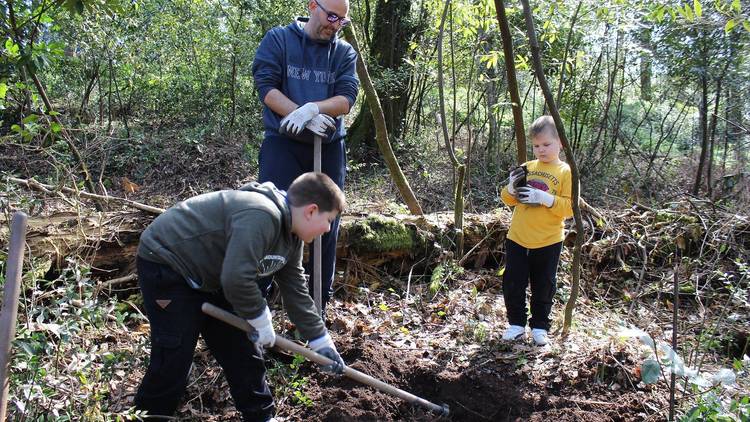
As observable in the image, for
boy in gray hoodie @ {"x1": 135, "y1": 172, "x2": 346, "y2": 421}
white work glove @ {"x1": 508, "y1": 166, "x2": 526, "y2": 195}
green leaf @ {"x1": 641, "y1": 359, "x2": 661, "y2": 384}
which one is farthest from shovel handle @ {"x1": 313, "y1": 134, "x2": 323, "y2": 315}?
green leaf @ {"x1": 641, "y1": 359, "x2": 661, "y2": 384}

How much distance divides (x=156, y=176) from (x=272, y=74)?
233 inches

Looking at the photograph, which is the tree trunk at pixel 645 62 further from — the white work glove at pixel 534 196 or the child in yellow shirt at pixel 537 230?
the white work glove at pixel 534 196

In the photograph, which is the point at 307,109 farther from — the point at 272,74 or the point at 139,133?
the point at 139,133

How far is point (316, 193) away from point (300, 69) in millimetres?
1365

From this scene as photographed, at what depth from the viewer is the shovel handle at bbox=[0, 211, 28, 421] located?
2.06 m

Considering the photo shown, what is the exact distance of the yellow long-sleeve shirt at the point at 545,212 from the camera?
13.0 ft

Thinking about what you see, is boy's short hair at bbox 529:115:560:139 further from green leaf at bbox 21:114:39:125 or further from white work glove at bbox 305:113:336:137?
green leaf at bbox 21:114:39:125

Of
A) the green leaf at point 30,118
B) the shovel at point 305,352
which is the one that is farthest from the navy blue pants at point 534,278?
the green leaf at point 30,118

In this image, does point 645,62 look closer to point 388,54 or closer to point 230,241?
point 388,54

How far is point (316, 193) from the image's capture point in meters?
2.61

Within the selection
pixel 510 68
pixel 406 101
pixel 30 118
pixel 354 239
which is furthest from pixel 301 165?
pixel 406 101

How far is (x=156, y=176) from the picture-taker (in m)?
8.90

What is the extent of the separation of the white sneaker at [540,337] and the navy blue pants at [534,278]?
0.03 metres

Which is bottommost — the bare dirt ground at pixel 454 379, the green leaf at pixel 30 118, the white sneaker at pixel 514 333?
the bare dirt ground at pixel 454 379
